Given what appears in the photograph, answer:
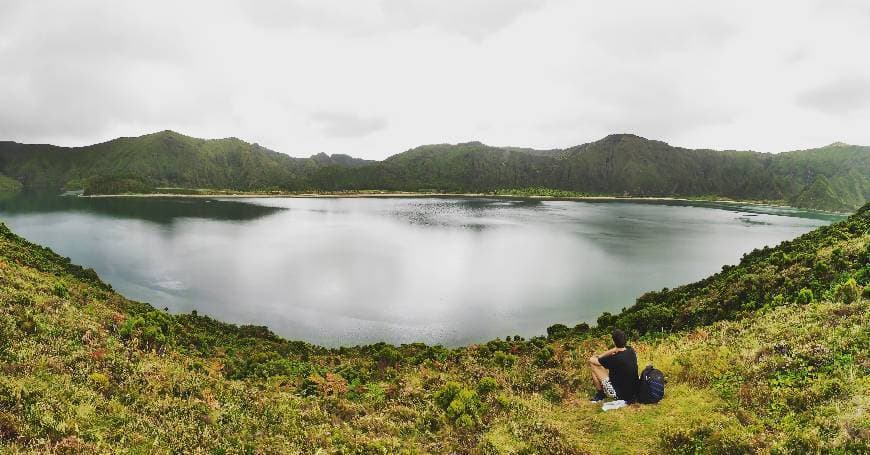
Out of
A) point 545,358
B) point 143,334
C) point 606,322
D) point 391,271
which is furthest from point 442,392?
point 391,271

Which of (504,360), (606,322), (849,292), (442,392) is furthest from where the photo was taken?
(606,322)

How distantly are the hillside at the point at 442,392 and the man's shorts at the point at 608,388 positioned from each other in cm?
71

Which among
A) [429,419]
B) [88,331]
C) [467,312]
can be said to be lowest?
[467,312]

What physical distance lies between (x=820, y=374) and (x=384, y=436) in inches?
469

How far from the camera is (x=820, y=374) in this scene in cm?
1053

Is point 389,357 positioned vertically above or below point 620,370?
below

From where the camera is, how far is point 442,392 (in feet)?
50.5

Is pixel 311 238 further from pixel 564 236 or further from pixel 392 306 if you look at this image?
pixel 564 236

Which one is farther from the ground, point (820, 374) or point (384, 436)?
point (820, 374)

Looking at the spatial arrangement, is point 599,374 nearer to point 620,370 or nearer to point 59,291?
point 620,370

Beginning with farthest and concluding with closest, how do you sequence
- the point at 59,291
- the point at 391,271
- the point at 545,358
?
1. the point at 391,271
2. the point at 59,291
3. the point at 545,358

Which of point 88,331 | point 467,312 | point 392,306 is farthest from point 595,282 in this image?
point 88,331

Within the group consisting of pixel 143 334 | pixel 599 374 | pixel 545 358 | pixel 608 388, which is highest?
pixel 599 374

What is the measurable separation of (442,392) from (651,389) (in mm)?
7108
